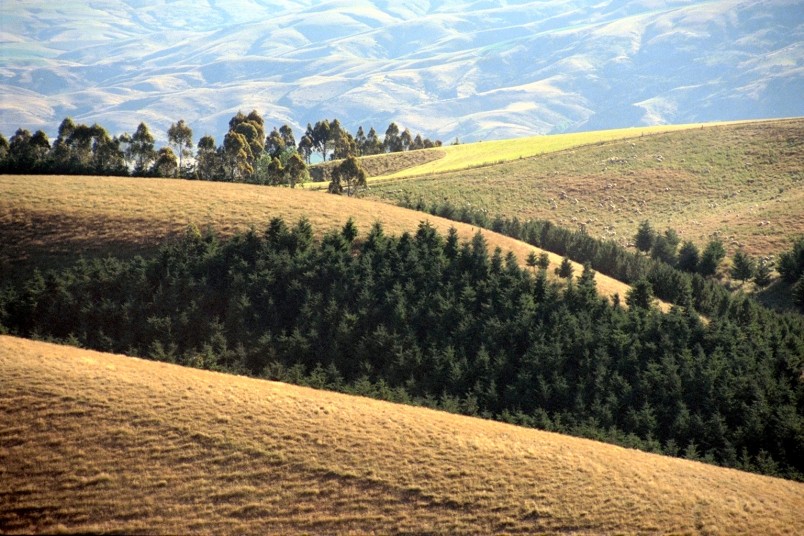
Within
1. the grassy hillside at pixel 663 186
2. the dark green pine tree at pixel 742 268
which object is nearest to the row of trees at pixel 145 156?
the grassy hillside at pixel 663 186

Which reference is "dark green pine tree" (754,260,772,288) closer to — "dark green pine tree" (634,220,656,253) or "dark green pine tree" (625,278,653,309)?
"dark green pine tree" (634,220,656,253)

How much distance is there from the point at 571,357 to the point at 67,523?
114ft

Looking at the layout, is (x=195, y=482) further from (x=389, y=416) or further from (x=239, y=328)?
(x=239, y=328)

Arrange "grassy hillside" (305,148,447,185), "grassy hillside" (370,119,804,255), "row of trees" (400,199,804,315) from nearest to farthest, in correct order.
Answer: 1. "row of trees" (400,199,804,315)
2. "grassy hillside" (370,119,804,255)
3. "grassy hillside" (305,148,447,185)

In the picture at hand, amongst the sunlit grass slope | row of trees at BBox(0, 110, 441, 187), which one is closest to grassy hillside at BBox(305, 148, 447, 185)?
the sunlit grass slope

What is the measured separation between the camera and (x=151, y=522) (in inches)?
1053

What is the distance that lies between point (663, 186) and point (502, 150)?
148 ft

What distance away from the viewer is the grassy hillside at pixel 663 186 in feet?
345

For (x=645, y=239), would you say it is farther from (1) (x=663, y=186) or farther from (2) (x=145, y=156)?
(2) (x=145, y=156)

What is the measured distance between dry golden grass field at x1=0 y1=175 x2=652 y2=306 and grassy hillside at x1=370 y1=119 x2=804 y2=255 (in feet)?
113

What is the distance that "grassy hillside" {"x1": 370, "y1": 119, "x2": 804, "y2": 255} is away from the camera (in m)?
105

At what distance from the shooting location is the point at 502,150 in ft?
525

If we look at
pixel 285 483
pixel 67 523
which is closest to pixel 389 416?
pixel 285 483

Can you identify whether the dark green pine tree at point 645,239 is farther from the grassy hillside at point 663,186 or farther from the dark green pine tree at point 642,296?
the dark green pine tree at point 642,296
